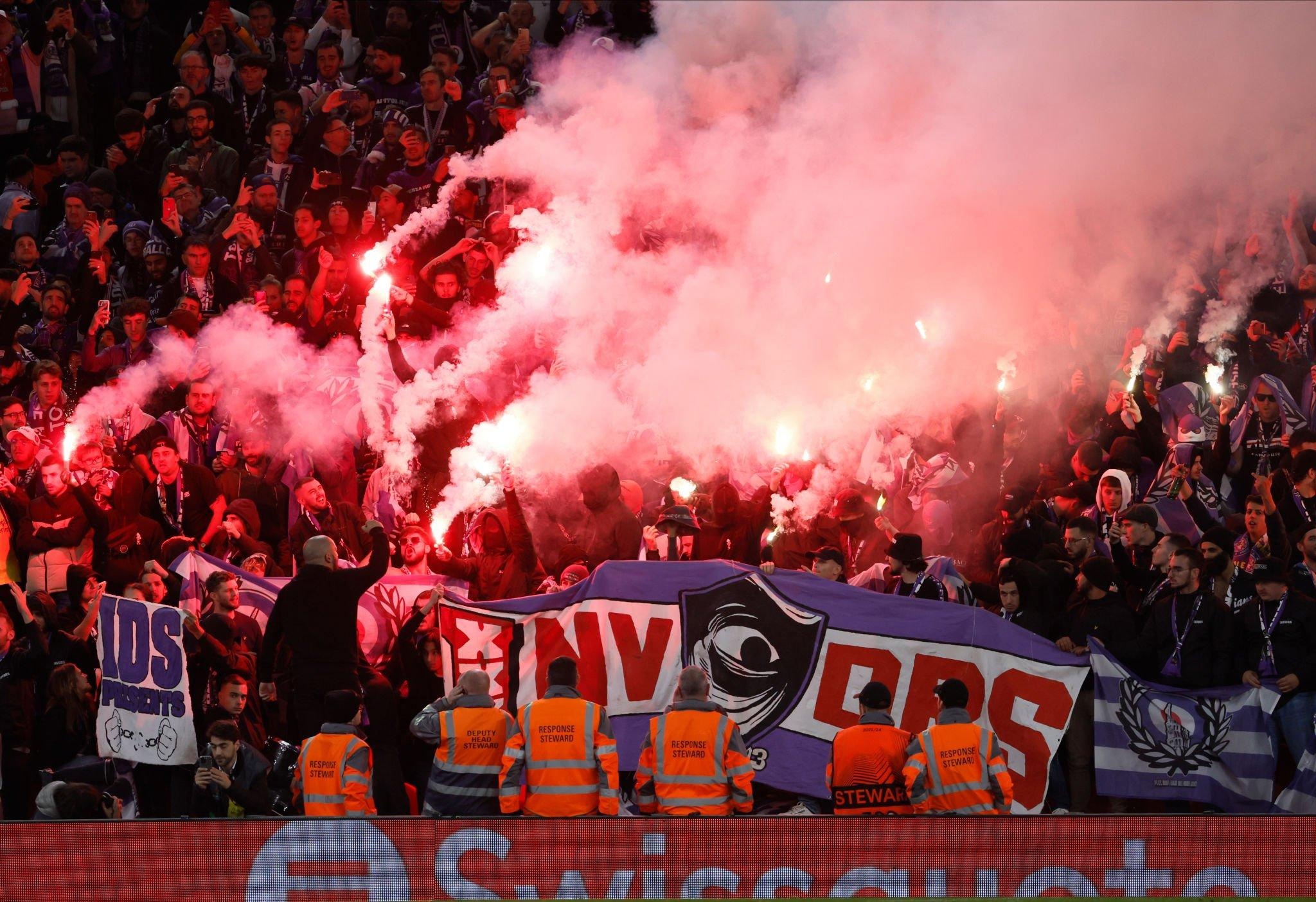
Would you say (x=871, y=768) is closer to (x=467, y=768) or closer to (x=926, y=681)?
(x=926, y=681)

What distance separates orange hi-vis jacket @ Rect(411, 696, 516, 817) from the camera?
269 inches

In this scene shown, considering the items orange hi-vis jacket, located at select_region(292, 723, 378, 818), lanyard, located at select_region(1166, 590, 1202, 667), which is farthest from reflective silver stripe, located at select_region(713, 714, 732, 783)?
lanyard, located at select_region(1166, 590, 1202, 667)

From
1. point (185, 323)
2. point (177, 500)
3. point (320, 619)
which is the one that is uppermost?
point (185, 323)

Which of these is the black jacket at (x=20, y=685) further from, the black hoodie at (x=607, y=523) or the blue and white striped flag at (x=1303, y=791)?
the blue and white striped flag at (x=1303, y=791)

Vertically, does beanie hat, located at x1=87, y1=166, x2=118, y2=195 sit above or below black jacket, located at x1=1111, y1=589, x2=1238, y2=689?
above

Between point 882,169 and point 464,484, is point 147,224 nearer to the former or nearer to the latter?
point 464,484

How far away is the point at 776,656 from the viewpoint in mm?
7980

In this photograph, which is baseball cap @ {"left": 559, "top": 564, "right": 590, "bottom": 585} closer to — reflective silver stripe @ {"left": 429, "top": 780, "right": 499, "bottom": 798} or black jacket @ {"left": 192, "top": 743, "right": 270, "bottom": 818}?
black jacket @ {"left": 192, "top": 743, "right": 270, "bottom": 818}

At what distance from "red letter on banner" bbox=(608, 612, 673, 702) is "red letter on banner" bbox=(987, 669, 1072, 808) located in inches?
63.9

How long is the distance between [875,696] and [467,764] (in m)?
1.75

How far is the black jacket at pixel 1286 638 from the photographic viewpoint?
7.49 metres

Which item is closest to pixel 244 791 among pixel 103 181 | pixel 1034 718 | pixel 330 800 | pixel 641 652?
pixel 330 800

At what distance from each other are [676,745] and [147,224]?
27.0 feet

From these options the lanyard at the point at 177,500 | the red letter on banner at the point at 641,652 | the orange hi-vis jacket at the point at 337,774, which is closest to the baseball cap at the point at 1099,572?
the red letter on banner at the point at 641,652
